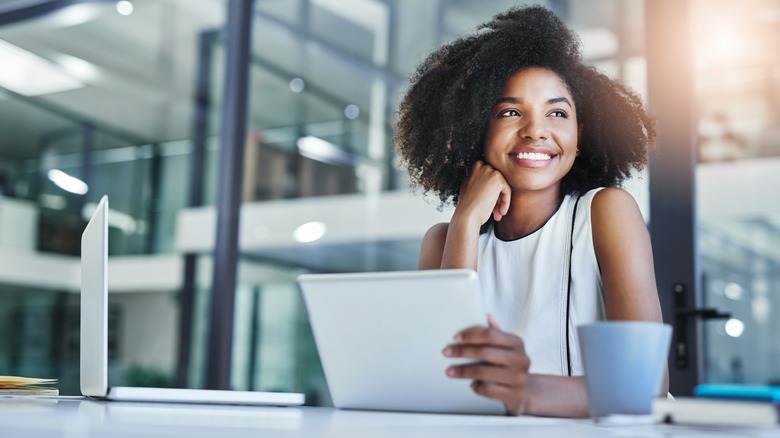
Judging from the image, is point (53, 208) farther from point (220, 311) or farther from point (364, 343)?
point (364, 343)

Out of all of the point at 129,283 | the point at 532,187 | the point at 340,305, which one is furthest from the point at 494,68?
the point at 129,283

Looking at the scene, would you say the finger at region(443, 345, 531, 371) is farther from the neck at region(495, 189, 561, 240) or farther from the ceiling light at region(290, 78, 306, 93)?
the ceiling light at region(290, 78, 306, 93)

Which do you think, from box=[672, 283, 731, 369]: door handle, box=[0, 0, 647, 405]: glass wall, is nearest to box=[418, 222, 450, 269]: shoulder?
box=[672, 283, 731, 369]: door handle

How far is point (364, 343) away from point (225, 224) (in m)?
2.72

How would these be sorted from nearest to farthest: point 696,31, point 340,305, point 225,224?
point 340,305
point 696,31
point 225,224

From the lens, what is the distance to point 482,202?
1616 mm

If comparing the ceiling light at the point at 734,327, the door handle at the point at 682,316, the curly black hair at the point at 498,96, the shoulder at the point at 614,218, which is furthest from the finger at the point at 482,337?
the ceiling light at the point at 734,327

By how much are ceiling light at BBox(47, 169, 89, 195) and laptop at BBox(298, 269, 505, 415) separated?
343 cm

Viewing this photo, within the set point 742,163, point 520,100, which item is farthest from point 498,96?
point 742,163

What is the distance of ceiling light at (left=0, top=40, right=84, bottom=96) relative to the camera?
4.26 meters

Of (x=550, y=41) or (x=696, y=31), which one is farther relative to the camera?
(x=696, y=31)

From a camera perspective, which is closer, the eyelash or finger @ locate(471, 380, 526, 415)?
finger @ locate(471, 380, 526, 415)

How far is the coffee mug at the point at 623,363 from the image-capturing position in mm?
858

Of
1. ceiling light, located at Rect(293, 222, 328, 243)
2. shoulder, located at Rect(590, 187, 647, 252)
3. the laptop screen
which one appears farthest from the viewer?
ceiling light, located at Rect(293, 222, 328, 243)
